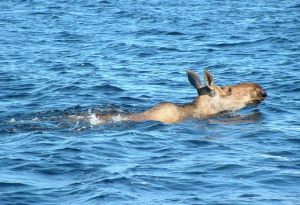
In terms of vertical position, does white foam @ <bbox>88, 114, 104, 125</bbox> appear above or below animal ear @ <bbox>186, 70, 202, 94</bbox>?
below

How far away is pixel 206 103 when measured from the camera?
15.4 m

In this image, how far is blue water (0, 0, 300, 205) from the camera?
1060 cm

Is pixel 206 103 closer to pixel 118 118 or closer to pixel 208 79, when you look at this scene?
Result: pixel 208 79

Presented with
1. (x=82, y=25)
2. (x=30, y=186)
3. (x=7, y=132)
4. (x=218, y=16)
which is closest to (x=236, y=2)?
(x=218, y=16)

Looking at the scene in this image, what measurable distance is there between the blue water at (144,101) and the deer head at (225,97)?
25cm

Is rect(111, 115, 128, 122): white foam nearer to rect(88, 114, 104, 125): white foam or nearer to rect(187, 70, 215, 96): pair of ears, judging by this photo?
rect(88, 114, 104, 125): white foam

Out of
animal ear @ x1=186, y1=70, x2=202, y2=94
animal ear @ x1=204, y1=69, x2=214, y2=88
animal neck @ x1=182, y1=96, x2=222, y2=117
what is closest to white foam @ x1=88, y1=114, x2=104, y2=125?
animal neck @ x1=182, y1=96, x2=222, y2=117

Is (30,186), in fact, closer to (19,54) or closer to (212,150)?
(212,150)

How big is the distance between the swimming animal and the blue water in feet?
0.78

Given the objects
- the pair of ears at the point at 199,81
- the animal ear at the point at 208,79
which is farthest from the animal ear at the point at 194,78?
the animal ear at the point at 208,79

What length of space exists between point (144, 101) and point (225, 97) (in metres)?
2.13

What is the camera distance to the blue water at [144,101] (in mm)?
10602

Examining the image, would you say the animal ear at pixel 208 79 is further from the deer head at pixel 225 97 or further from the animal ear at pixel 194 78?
the animal ear at pixel 194 78

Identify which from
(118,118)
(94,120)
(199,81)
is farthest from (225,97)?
(94,120)
